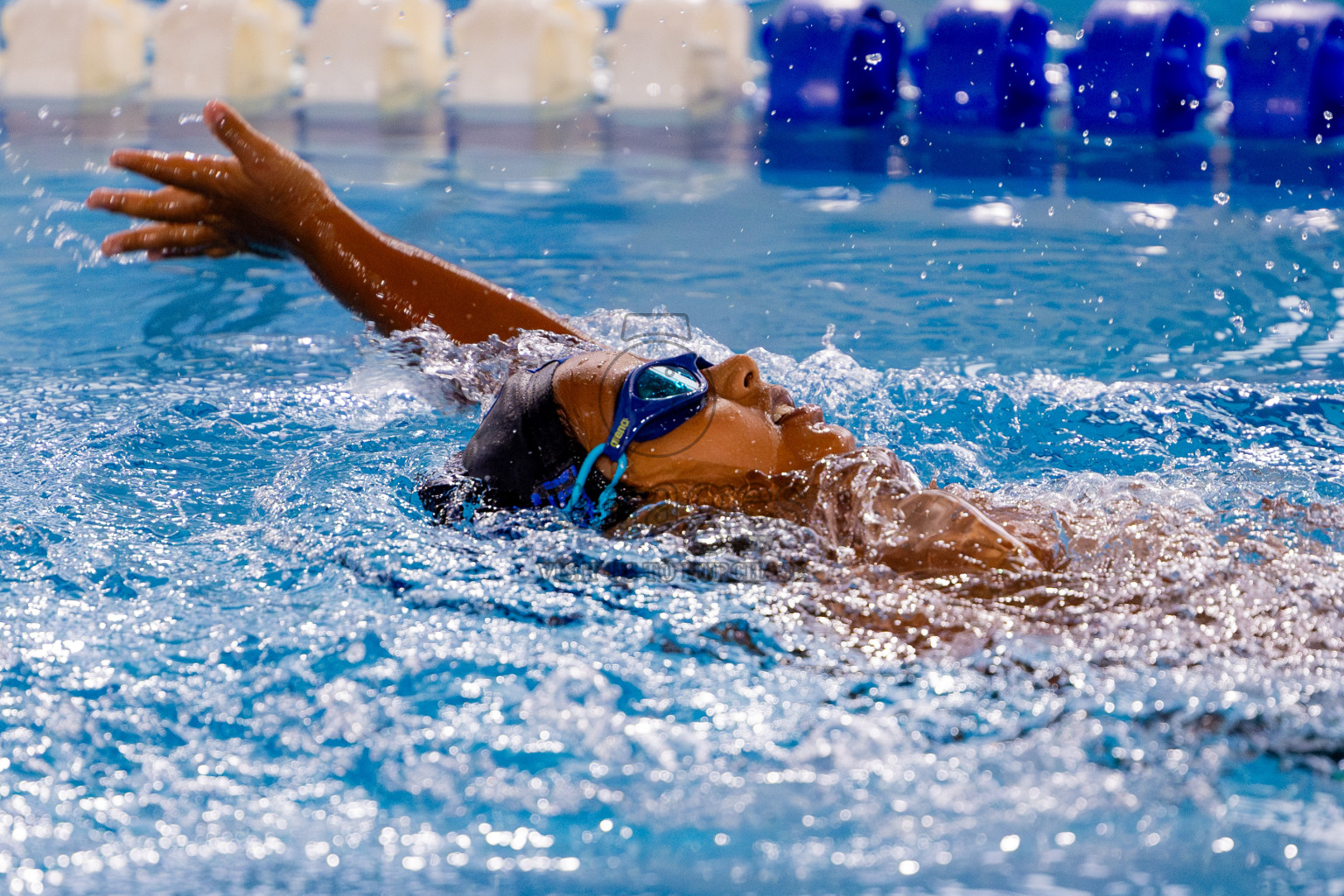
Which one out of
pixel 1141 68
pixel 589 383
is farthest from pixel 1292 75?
pixel 589 383

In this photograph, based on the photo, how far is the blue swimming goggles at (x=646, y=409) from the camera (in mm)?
1827

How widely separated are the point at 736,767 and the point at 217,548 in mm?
996

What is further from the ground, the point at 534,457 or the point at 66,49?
the point at 66,49

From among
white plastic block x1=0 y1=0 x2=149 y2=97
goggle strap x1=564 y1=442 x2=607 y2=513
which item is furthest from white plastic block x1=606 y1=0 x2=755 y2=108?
goggle strap x1=564 y1=442 x2=607 y2=513

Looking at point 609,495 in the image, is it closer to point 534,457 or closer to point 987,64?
A: point 534,457

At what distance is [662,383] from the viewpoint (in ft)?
6.06

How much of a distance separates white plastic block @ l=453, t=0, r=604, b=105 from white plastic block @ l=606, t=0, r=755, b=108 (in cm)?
24

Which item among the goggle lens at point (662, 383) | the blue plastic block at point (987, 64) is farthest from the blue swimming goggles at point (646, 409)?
the blue plastic block at point (987, 64)

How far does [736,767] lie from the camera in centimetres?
153

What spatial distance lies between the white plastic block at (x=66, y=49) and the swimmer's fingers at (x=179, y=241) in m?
4.73

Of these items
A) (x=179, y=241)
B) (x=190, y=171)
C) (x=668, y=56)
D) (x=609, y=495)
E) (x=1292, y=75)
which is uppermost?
(x=668, y=56)

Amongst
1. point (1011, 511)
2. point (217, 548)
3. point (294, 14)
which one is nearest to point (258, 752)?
point (217, 548)

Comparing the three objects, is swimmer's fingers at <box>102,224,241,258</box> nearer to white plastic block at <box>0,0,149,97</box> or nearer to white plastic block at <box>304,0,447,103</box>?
white plastic block at <box>304,0,447,103</box>

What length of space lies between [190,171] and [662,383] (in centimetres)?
118
